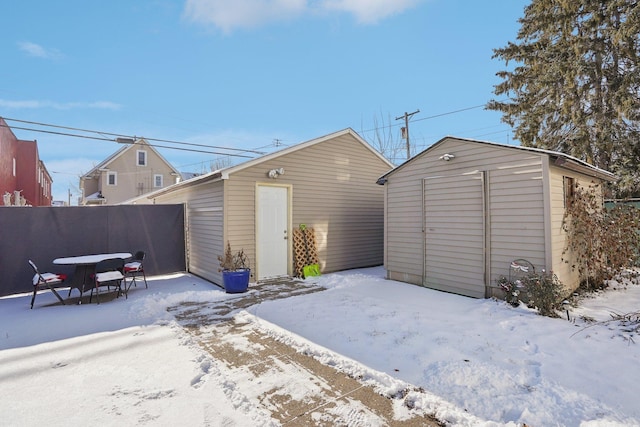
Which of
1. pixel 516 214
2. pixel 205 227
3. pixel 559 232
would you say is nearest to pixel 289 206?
pixel 205 227

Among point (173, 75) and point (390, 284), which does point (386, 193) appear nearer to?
point (390, 284)

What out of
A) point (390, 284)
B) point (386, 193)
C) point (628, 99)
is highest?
point (628, 99)

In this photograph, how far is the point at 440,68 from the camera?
1302cm

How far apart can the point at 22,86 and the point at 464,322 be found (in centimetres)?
1572

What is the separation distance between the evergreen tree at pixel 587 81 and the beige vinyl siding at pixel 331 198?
633 centimetres

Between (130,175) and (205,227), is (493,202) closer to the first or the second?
(205,227)

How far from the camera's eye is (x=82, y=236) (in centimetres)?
702

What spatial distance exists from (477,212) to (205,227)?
5784mm

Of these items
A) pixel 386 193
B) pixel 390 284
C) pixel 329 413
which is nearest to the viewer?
pixel 329 413

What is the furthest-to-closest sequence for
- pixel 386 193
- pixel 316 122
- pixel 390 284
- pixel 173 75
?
pixel 316 122, pixel 173 75, pixel 386 193, pixel 390 284

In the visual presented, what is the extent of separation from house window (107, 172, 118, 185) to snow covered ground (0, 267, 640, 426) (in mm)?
19778

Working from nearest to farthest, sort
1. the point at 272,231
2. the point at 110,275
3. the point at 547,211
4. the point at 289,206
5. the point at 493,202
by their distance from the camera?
the point at 547,211
the point at 493,202
the point at 110,275
the point at 272,231
the point at 289,206

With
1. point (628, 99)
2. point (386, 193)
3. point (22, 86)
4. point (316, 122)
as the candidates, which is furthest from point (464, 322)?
point (316, 122)

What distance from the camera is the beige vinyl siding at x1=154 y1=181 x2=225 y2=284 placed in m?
6.74
